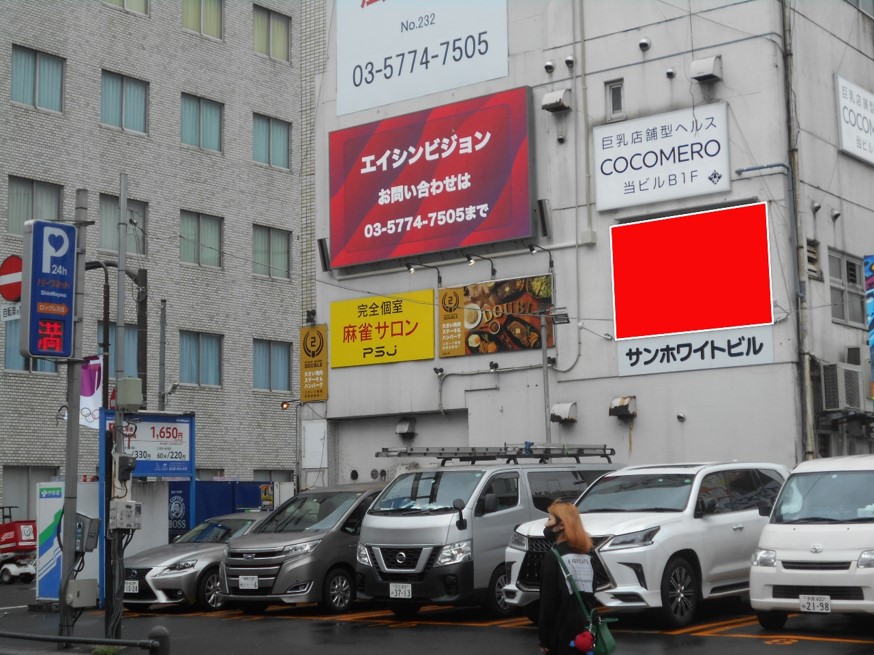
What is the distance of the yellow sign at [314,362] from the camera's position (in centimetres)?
2989

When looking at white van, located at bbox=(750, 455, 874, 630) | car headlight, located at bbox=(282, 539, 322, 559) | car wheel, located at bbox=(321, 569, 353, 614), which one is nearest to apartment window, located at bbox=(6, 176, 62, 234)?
car headlight, located at bbox=(282, 539, 322, 559)

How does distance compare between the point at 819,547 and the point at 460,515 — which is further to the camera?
the point at 460,515

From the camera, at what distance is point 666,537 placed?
46.9ft

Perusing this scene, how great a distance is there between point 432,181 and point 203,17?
58.3 ft

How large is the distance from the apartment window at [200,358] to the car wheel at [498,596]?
25.2 m

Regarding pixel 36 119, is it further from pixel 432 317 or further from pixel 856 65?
pixel 856 65

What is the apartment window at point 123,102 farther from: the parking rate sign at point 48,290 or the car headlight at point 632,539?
the car headlight at point 632,539

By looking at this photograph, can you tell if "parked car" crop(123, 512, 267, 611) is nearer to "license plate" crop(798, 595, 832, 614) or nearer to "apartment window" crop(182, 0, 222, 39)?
"license plate" crop(798, 595, 832, 614)

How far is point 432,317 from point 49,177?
579 inches

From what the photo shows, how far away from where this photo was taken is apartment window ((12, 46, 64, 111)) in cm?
3644

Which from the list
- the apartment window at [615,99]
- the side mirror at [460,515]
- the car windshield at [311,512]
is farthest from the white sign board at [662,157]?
the side mirror at [460,515]

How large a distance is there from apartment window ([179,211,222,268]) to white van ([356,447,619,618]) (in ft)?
81.2

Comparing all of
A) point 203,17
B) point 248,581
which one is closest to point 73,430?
point 248,581

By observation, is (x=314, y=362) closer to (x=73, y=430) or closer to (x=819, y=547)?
(x=73, y=430)
